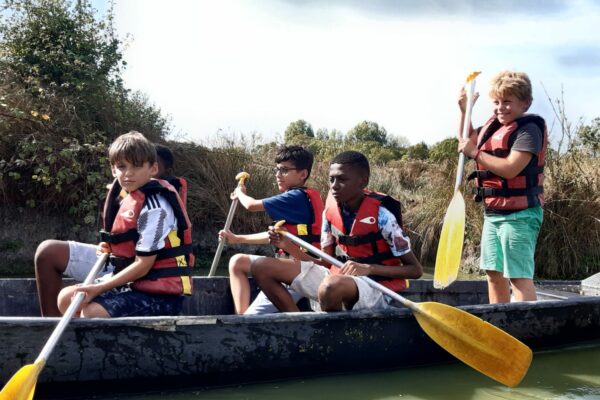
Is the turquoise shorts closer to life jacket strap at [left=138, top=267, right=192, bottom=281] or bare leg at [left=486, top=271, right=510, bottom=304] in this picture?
bare leg at [left=486, top=271, right=510, bottom=304]

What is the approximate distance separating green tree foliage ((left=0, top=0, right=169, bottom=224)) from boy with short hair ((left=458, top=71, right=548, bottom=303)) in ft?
17.0

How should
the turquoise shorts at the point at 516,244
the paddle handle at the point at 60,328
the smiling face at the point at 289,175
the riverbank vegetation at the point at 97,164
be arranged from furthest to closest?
the riverbank vegetation at the point at 97,164 → the smiling face at the point at 289,175 → the turquoise shorts at the point at 516,244 → the paddle handle at the point at 60,328

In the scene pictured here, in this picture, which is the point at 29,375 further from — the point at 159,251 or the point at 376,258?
the point at 376,258

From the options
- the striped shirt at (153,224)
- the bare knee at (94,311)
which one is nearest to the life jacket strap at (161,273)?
the striped shirt at (153,224)

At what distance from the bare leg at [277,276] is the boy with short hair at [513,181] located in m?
1.27

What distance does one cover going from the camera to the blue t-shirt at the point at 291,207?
4293 millimetres

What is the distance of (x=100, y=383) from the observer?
3.29 meters

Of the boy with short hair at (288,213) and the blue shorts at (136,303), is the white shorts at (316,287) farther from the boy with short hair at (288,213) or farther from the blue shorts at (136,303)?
the blue shorts at (136,303)

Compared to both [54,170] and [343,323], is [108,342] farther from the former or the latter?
[54,170]

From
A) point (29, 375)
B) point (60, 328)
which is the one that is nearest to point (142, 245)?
point (60, 328)

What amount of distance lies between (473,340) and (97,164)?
594cm

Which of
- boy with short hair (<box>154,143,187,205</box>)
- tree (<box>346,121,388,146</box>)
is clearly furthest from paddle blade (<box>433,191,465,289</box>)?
tree (<box>346,121,388,146</box>)

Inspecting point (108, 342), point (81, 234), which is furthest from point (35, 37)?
point (108, 342)

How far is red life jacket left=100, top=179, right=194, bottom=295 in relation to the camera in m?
3.46
